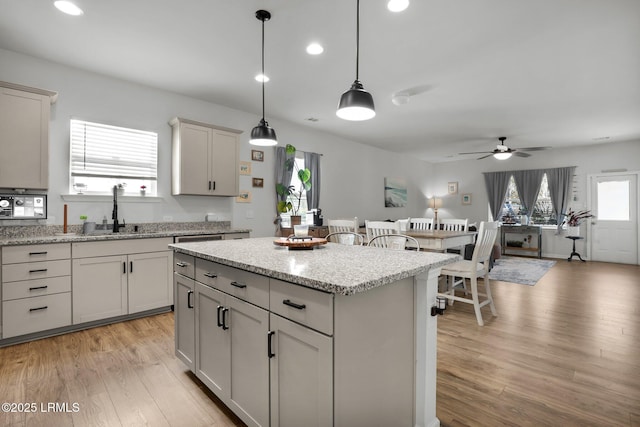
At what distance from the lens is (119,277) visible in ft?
10.6

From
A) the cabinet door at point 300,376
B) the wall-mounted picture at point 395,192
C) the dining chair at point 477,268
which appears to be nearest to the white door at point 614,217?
the wall-mounted picture at point 395,192

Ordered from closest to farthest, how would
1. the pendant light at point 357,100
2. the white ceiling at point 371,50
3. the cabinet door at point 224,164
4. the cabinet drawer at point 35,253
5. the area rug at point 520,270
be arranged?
the pendant light at point 357,100, the white ceiling at point 371,50, the cabinet drawer at point 35,253, the cabinet door at point 224,164, the area rug at point 520,270

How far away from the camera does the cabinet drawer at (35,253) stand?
2.67m

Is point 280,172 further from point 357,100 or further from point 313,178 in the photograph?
point 357,100

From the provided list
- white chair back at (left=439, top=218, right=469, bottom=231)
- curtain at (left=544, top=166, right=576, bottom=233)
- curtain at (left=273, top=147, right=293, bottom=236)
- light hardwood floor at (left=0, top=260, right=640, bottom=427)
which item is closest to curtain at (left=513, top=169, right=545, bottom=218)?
curtain at (left=544, top=166, right=576, bottom=233)

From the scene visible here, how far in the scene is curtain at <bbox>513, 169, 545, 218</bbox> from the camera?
7.99 metres

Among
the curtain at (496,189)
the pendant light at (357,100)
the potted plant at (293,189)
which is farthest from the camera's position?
the curtain at (496,189)

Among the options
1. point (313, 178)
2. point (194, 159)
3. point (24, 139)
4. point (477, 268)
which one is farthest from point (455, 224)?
point (24, 139)

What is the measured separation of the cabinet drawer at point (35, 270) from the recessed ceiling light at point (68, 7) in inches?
81.7

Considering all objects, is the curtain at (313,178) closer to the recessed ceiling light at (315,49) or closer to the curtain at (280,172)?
the curtain at (280,172)

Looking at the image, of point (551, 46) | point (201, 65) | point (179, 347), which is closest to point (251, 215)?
point (201, 65)

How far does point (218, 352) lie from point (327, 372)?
35.2 inches

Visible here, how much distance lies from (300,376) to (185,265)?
1235 millimetres

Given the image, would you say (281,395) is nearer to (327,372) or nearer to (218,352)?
(327,372)
